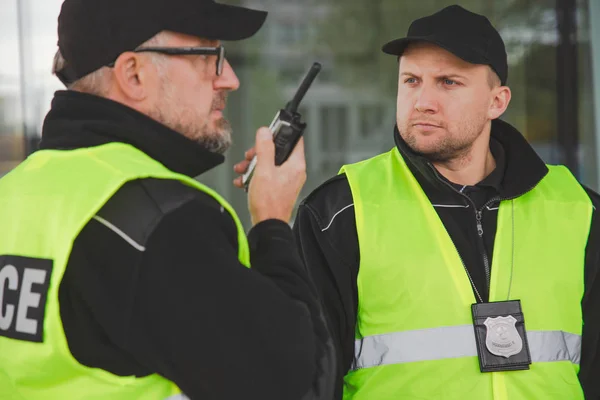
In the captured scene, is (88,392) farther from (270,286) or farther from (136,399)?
(270,286)

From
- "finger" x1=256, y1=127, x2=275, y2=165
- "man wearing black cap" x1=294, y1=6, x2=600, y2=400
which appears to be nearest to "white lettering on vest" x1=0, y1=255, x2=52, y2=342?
"finger" x1=256, y1=127, x2=275, y2=165

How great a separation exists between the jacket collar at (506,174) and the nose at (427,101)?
11 cm

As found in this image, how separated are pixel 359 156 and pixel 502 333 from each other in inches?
145

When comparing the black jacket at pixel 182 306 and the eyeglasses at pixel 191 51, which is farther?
the eyeglasses at pixel 191 51

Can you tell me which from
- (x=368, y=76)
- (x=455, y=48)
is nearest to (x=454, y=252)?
(x=455, y=48)

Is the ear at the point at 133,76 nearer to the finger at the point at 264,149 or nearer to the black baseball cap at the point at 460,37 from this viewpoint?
the finger at the point at 264,149

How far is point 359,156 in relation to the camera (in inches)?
238

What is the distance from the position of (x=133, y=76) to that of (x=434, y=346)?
1174 millimetres

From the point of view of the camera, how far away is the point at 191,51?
68.8 inches

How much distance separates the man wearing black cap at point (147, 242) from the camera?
150 cm

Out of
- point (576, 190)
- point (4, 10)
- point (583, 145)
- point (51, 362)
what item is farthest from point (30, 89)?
point (51, 362)

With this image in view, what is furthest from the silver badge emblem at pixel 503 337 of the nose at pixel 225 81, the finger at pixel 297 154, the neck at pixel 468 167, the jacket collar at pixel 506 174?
the nose at pixel 225 81

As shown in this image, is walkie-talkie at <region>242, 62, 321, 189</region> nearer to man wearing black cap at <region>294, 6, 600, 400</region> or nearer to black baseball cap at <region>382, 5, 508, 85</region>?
man wearing black cap at <region>294, 6, 600, 400</region>

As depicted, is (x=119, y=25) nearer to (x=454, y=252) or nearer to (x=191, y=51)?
(x=191, y=51)
